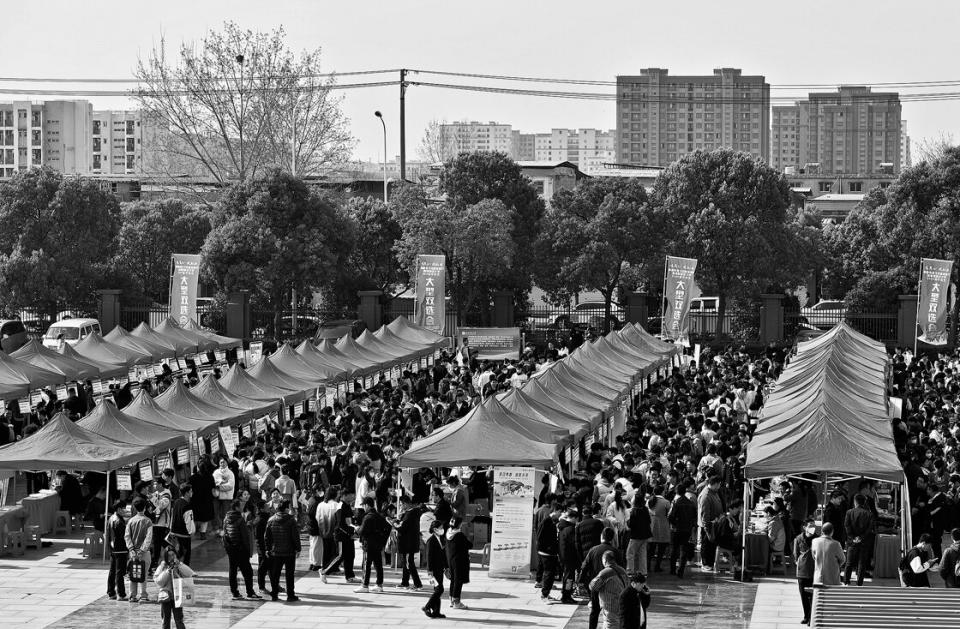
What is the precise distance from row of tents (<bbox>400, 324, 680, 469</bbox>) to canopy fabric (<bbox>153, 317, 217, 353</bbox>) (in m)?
11.2

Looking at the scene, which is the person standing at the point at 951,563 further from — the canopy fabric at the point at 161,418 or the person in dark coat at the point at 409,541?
the canopy fabric at the point at 161,418

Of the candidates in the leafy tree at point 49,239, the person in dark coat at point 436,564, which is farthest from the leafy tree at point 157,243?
the person in dark coat at point 436,564

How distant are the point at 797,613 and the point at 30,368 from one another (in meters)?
17.7

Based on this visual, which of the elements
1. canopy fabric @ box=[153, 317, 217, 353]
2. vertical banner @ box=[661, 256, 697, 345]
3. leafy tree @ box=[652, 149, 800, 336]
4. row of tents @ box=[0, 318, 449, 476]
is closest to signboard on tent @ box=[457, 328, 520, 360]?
vertical banner @ box=[661, 256, 697, 345]

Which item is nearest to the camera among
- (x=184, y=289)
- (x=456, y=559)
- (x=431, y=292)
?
(x=456, y=559)

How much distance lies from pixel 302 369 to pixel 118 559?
12863 mm

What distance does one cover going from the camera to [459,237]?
151ft

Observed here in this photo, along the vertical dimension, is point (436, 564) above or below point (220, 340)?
below

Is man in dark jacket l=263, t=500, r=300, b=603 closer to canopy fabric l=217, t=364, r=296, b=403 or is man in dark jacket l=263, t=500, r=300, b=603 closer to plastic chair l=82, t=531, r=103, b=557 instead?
plastic chair l=82, t=531, r=103, b=557

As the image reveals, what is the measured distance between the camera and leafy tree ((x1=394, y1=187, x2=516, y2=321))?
151ft

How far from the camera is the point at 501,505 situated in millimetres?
17359

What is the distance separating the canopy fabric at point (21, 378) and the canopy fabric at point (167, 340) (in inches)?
241

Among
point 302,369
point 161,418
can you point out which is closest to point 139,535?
point 161,418

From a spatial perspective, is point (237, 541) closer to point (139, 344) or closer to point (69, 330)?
point (139, 344)
